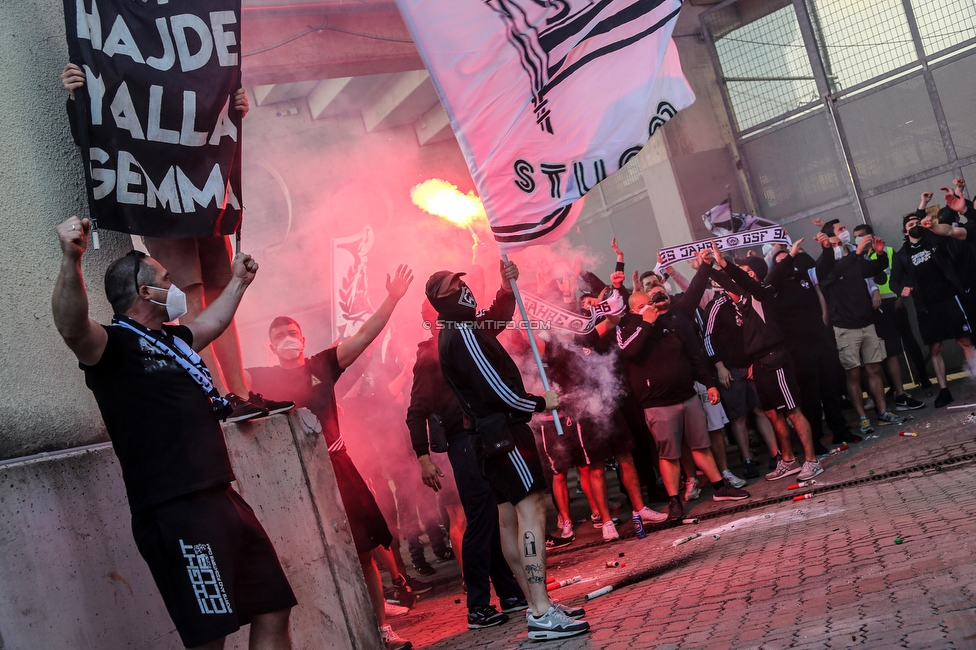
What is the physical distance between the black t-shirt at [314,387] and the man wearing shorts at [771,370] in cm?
446

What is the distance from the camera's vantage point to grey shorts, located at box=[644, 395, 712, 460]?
7.91 meters

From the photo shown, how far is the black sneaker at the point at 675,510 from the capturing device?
7.60 metres

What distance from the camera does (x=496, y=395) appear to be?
4750 millimetres

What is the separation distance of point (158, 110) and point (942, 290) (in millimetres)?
8514

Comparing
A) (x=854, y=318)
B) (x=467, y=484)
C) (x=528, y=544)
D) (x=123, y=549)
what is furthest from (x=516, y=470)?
(x=854, y=318)

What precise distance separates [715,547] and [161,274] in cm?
419

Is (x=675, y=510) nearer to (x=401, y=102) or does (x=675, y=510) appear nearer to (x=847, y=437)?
(x=847, y=437)

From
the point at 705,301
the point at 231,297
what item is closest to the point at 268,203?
the point at 705,301

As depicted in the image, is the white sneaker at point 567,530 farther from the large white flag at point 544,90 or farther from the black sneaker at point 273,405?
the black sneaker at point 273,405

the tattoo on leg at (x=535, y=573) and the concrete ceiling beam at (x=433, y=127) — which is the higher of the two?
Answer: the concrete ceiling beam at (x=433, y=127)

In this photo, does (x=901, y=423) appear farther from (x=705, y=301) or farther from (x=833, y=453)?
(x=705, y=301)

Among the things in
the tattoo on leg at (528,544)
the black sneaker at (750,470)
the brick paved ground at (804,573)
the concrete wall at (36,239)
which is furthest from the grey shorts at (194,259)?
the black sneaker at (750,470)

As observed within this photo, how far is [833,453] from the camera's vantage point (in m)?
8.48

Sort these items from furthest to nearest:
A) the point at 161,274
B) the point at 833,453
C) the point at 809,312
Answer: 1. the point at 809,312
2. the point at 833,453
3. the point at 161,274
